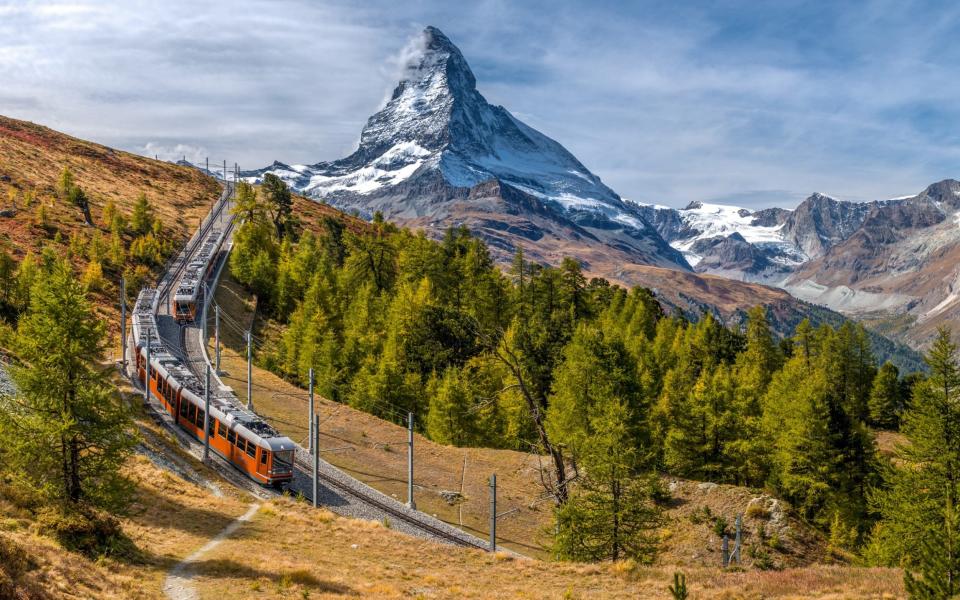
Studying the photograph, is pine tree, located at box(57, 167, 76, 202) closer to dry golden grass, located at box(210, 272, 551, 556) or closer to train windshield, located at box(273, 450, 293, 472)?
dry golden grass, located at box(210, 272, 551, 556)

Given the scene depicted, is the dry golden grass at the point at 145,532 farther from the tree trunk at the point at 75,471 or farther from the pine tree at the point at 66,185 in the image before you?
the pine tree at the point at 66,185

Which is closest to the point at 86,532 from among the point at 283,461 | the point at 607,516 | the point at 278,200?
the point at 283,461

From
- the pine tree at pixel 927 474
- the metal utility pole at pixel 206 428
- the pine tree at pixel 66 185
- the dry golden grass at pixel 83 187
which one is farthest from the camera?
the pine tree at pixel 66 185

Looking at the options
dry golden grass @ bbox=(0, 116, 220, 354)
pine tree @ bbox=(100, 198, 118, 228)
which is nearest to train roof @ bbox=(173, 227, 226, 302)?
dry golden grass @ bbox=(0, 116, 220, 354)

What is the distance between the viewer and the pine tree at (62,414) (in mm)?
23844

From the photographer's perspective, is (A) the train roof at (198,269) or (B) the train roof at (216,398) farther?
(A) the train roof at (198,269)

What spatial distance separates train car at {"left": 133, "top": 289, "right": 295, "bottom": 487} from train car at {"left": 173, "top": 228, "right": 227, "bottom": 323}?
70.4 feet

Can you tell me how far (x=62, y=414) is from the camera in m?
23.9

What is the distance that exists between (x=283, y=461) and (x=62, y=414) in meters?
16.5

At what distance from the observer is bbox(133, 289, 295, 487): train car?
128 feet

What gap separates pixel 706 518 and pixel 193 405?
1366 inches

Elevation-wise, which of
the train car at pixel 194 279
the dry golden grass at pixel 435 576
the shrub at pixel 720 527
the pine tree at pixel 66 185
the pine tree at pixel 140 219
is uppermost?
the pine tree at pixel 66 185

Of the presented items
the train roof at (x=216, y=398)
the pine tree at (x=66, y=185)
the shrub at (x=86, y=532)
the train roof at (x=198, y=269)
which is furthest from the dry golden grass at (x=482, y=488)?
the pine tree at (x=66, y=185)

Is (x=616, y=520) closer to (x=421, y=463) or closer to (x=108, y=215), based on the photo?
(x=421, y=463)
